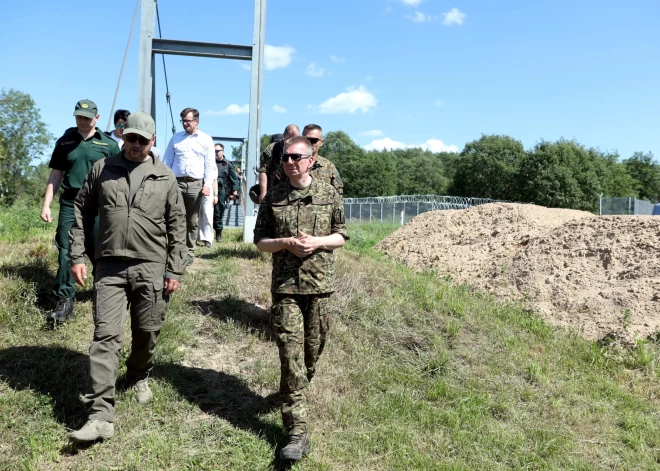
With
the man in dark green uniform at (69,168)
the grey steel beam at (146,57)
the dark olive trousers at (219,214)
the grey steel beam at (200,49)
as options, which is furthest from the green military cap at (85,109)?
the dark olive trousers at (219,214)

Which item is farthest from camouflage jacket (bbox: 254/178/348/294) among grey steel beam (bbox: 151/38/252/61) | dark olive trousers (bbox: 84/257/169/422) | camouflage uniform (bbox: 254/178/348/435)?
grey steel beam (bbox: 151/38/252/61)

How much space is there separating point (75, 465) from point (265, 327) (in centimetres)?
231

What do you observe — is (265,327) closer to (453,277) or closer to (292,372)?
(292,372)

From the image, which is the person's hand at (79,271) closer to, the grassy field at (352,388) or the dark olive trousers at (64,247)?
the grassy field at (352,388)

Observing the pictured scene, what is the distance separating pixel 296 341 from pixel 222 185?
291 inches

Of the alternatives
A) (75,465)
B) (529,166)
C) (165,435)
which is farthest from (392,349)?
(529,166)

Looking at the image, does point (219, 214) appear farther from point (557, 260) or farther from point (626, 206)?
point (626, 206)

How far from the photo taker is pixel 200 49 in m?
8.62

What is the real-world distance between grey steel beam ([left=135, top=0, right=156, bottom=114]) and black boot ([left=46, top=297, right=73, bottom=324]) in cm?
395

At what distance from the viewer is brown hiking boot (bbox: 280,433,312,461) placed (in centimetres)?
326

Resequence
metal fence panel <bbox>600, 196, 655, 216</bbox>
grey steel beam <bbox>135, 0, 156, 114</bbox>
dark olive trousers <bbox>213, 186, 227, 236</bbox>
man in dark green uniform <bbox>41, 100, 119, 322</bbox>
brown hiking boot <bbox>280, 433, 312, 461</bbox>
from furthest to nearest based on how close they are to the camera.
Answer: metal fence panel <bbox>600, 196, 655, 216</bbox>, dark olive trousers <bbox>213, 186, 227, 236</bbox>, grey steel beam <bbox>135, 0, 156, 114</bbox>, man in dark green uniform <bbox>41, 100, 119, 322</bbox>, brown hiking boot <bbox>280, 433, 312, 461</bbox>

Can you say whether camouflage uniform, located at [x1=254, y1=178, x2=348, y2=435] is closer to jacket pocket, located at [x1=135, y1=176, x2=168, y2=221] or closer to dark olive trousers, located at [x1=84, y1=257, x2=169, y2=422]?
jacket pocket, located at [x1=135, y1=176, x2=168, y2=221]

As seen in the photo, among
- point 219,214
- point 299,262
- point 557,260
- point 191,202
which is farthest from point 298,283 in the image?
point 219,214

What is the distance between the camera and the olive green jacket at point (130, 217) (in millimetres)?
3569
